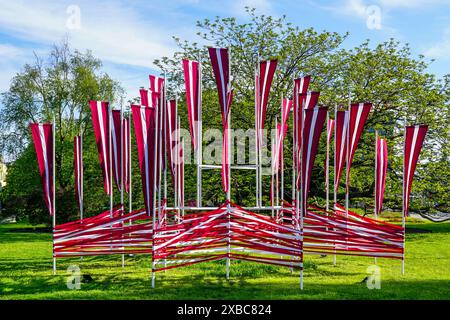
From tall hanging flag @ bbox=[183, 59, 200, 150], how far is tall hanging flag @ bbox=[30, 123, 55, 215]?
351cm

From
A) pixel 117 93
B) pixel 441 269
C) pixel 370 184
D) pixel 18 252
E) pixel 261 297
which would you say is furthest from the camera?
pixel 117 93

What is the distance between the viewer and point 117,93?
112 feet

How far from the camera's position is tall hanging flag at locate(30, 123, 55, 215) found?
12.4 m

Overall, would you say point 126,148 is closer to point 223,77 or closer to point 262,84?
point 223,77

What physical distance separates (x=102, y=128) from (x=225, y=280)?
528 cm

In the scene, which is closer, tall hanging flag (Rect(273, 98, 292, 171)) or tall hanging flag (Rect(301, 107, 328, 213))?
tall hanging flag (Rect(301, 107, 328, 213))

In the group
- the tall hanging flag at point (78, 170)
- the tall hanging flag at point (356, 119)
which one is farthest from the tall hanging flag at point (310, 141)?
the tall hanging flag at point (78, 170)

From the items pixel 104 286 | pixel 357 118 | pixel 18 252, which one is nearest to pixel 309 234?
pixel 357 118

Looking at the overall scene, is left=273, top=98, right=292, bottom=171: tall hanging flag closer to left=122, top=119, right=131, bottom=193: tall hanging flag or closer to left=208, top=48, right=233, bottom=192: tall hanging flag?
left=208, top=48, right=233, bottom=192: tall hanging flag

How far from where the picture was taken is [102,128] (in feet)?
44.0

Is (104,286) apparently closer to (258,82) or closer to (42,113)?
(258,82)

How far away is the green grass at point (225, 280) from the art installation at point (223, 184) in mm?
417

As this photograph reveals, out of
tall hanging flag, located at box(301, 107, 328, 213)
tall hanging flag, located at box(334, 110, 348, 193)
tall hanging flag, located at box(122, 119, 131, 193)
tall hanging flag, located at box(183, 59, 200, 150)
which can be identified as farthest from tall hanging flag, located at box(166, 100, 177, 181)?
tall hanging flag, located at box(334, 110, 348, 193)

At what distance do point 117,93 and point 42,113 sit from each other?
17.2ft
